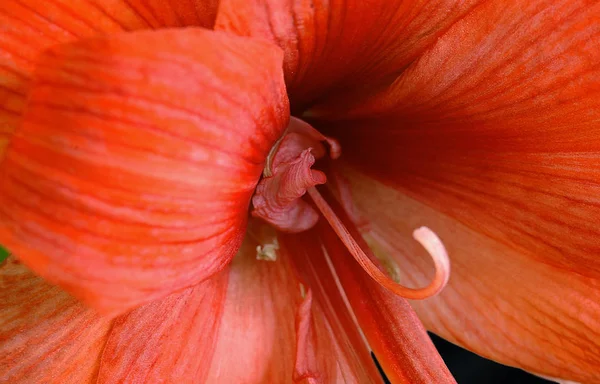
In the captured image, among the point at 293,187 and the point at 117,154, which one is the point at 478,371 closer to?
the point at 293,187

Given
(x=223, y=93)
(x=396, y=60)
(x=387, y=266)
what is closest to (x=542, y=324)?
(x=387, y=266)

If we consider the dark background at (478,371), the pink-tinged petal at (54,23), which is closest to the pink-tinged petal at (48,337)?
the pink-tinged petal at (54,23)

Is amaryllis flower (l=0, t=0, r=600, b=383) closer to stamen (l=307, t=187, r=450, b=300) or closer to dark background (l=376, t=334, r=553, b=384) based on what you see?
stamen (l=307, t=187, r=450, b=300)

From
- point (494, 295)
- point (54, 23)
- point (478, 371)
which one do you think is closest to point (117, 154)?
point (54, 23)

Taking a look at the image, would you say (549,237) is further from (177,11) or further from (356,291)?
(177,11)

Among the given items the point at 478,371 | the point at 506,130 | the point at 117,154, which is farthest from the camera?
the point at 478,371

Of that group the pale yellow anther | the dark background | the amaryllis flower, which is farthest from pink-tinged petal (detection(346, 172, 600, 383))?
the dark background
